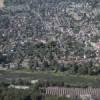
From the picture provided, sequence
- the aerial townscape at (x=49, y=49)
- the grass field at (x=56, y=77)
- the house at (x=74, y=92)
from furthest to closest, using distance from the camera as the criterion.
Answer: the grass field at (x=56, y=77) < the aerial townscape at (x=49, y=49) < the house at (x=74, y=92)

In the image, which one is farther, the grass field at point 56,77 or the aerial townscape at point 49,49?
the grass field at point 56,77

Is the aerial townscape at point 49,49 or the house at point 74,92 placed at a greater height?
the aerial townscape at point 49,49

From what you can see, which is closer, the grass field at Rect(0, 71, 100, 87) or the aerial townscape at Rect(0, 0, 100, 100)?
the aerial townscape at Rect(0, 0, 100, 100)

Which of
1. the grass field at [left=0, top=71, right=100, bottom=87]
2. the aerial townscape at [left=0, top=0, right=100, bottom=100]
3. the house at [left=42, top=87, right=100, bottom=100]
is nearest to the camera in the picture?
the house at [left=42, top=87, right=100, bottom=100]

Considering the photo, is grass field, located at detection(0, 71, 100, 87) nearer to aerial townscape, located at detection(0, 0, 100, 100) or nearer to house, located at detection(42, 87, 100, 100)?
aerial townscape, located at detection(0, 0, 100, 100)

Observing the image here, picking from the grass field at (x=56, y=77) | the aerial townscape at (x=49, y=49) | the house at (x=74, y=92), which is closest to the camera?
the house at (x=74, y=92)

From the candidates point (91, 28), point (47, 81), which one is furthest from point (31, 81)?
point (91, 28)

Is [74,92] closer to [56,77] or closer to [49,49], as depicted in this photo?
[56,77]

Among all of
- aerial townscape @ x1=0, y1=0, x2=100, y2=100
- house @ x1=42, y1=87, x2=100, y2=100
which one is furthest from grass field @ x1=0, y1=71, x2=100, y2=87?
house @ x1=42, y1=87, x2=100, y2=100

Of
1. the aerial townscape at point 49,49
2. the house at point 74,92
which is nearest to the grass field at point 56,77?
the aerial townscape at point 49,49

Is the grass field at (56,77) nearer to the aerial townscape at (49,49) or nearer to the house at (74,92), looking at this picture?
the aerial townscape at (49,49)
